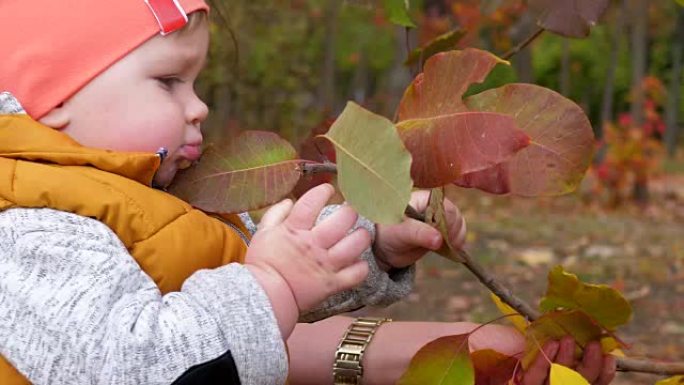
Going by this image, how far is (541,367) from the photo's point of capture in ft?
4.53

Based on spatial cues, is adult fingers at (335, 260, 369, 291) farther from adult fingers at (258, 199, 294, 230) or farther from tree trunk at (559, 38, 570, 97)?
tree trunk at (559, 38, 570, 97)

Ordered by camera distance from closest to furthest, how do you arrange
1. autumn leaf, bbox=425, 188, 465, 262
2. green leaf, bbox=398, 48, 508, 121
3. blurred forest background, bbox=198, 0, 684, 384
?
green leaf, bbox=398, 48, 508, 121, autumn leaf, bbox=425, 188, 465, 262, blurred forest background, bbox=198, 0, 684, 384

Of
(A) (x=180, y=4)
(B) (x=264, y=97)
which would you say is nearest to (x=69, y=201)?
(A) (x=180, y=4)

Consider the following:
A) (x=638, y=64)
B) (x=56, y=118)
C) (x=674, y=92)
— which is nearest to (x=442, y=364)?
(x=56, y=118)

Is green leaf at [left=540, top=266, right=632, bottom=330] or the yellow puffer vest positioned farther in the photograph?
green leaf at [left=540, top=266, right=632, bottom=330]

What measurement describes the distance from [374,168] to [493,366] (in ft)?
1.60

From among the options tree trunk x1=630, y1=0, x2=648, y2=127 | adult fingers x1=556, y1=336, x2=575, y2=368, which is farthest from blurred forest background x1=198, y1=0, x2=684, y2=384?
adult fingers x1=556, y1=336, x2=575, y2=368

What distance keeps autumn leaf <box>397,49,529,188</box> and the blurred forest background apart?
0.96ft

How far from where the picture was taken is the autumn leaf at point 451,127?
42.5 inches

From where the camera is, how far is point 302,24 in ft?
46.8

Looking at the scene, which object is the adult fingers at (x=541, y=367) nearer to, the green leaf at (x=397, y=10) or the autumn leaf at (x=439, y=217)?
the autumn leaf at (x=439, y=217)

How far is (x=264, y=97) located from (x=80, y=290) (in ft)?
43.2

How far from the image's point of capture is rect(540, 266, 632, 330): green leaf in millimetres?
1389

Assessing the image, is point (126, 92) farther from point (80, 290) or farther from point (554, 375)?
point (554, 375)
